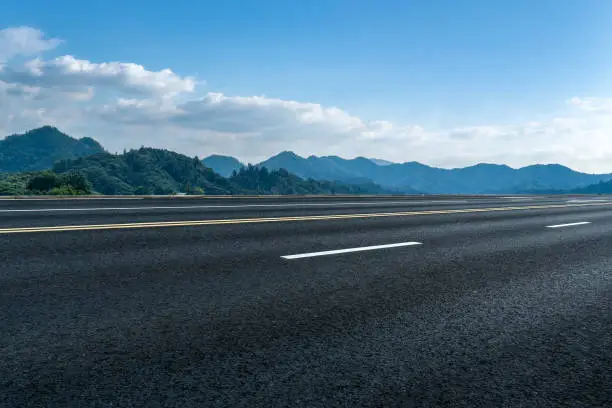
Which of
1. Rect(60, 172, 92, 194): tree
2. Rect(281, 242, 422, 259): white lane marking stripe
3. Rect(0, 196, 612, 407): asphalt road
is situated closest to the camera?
Rect(0, 196, 612, 407): asphalt road

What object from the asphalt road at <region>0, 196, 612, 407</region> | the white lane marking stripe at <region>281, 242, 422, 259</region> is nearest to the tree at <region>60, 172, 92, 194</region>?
the white lane marking stripe at <region>281, 242, 422, 259</region>

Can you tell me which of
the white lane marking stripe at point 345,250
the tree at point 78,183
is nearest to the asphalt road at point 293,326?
the white lane marking stripe at point 345,250

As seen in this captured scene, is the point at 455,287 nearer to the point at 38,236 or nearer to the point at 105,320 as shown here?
the point at 105,320

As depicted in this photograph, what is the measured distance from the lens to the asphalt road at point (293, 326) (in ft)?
8.05

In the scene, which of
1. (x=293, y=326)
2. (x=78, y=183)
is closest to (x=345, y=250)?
(x=293, y=326)

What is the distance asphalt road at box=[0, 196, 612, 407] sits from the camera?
2.45 metres

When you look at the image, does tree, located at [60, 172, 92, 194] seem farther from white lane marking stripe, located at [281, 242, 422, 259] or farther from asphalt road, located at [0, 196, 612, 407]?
asphalt road, located at [0, 196, 612, 407]

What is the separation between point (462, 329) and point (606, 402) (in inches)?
46.7

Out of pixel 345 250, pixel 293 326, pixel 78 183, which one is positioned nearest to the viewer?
pixel 293 326

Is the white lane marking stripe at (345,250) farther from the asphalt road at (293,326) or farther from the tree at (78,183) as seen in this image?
the tree at (78,183)

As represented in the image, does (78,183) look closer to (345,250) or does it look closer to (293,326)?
(345,250)

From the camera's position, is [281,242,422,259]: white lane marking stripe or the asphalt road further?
[281,242,422,259]: white lane marking stripe

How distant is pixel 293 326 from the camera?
347 cm

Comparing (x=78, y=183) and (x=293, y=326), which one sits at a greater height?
(x=78, y=183)
